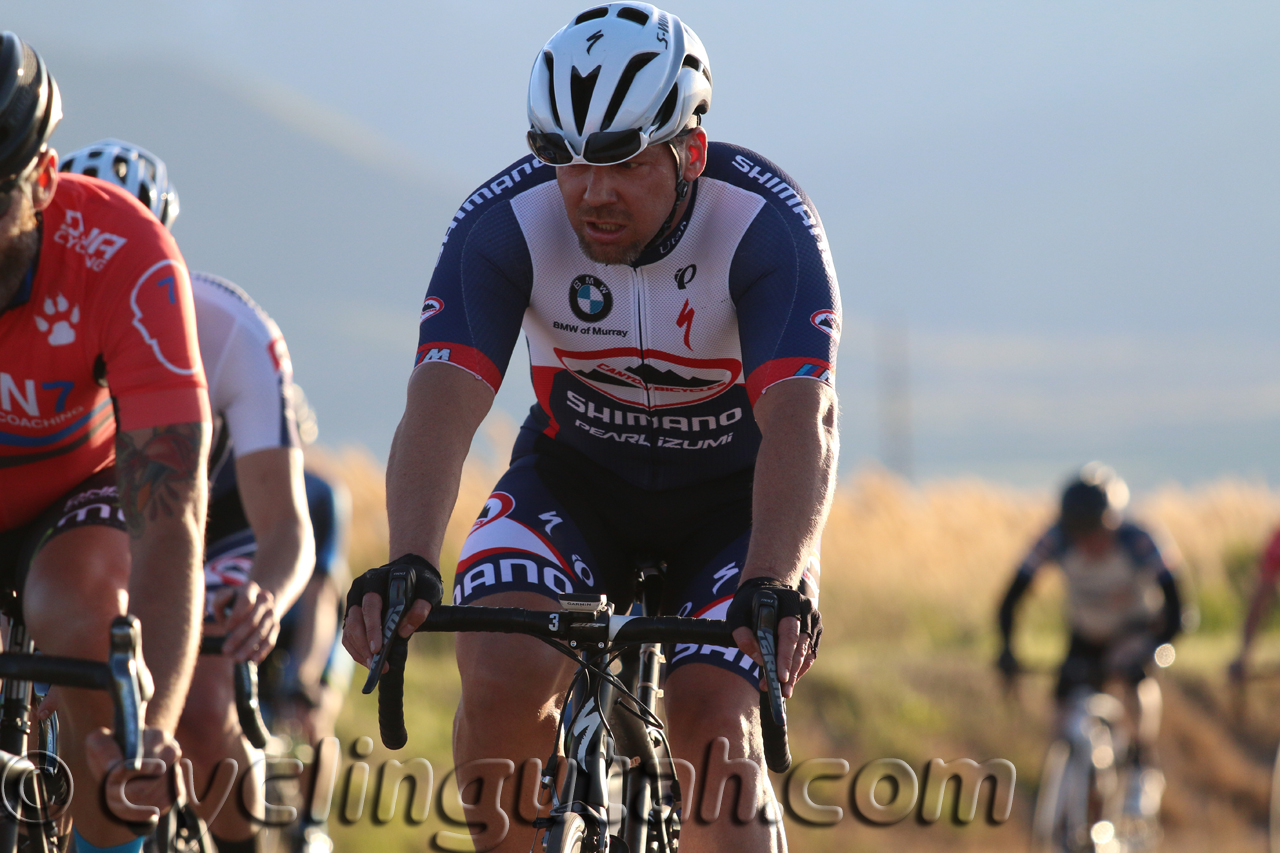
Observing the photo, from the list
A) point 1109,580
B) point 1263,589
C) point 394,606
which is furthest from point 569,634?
point 1263,589

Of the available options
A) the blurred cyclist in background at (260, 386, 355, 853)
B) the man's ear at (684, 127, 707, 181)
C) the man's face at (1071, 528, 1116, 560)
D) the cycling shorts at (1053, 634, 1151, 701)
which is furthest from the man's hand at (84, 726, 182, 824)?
the man's face at (1071, 528, 1116, 560)

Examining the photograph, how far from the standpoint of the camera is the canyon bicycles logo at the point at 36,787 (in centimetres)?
286

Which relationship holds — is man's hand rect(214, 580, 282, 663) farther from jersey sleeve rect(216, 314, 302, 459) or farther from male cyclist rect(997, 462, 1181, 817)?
male cyclist rect(997, 462, 1181, 817)

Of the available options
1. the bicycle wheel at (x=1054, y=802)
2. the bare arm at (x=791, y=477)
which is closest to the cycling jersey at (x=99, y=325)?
the bare arm at (x=791, y=477)

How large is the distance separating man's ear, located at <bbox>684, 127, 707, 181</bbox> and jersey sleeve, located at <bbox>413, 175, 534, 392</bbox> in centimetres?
47

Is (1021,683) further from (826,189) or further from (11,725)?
(826,189)

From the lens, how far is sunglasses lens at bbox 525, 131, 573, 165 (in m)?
3.44

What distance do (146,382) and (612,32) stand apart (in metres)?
1.42

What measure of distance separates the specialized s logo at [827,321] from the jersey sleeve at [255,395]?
1784mm

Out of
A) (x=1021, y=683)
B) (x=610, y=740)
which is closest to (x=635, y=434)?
(x=610, y=740)

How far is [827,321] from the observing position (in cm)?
354

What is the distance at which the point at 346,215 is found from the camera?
167625 millimetres

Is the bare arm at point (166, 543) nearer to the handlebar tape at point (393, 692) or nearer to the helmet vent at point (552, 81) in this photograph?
the handlebar tape at point (393, 692)

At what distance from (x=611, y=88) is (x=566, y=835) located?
172 cm
